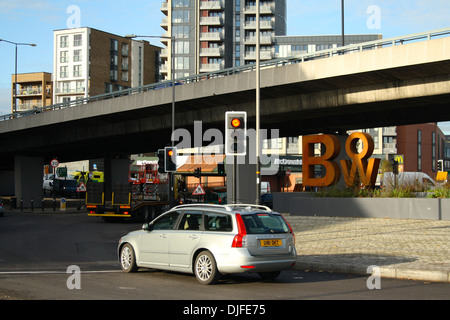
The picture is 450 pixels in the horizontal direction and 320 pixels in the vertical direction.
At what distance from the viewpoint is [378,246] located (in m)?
16.9

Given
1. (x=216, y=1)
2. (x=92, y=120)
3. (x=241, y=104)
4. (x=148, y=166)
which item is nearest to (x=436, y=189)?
(x=241, y=104)

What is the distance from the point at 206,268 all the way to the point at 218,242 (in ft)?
1.79

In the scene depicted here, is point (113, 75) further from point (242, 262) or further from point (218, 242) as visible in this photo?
point (242, 262)

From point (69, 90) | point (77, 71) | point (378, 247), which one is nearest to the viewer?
point (378, 247)

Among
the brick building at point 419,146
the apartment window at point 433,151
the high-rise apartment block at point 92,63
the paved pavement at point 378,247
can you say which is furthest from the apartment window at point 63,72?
the paved pavement at point 378,247

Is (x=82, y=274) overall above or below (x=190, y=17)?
below

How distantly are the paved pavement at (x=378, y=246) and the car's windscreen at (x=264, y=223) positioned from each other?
8.19ft

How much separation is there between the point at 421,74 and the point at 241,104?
→ 36.9ft

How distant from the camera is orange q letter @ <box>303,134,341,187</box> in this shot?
103 ft

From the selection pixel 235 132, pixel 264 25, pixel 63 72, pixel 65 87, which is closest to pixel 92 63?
pixel 63 72

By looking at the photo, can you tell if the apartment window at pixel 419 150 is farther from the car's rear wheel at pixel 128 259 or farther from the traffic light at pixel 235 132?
the car's rear wheel at pixel 128 259

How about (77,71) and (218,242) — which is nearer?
(218,242)
